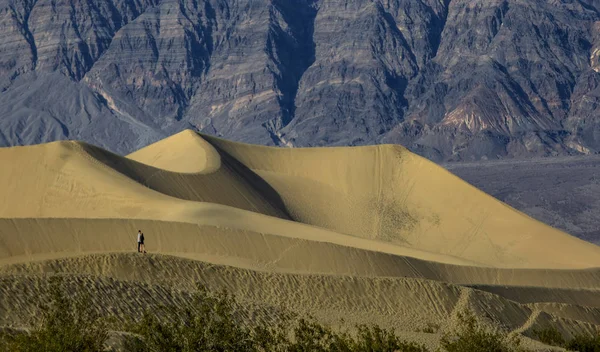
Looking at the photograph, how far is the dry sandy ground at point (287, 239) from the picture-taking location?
57.5m

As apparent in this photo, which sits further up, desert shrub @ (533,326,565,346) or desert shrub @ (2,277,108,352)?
desert shrub @ (2,277,108,352)

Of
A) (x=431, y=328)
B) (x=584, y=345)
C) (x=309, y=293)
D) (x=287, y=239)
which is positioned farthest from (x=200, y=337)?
(x=287, y=239)

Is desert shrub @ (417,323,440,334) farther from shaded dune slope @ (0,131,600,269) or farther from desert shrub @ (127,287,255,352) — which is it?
shaded dune slope @ (0,131,600,269)

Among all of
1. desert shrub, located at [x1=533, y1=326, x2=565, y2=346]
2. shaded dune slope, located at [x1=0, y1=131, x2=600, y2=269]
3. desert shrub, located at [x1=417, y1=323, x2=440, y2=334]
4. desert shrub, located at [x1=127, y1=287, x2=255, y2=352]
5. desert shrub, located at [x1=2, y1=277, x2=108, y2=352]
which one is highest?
desert shrub, located at [x1=2, y1=277, x2=108, y2=352]

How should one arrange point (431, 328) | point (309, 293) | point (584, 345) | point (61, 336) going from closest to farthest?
1. point (61, 336)
2. point (584, 345)
3. point (431, 328)
4. point (309, 293)

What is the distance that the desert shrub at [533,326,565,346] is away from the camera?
194ft

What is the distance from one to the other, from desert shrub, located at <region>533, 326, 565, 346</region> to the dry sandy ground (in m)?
1.27

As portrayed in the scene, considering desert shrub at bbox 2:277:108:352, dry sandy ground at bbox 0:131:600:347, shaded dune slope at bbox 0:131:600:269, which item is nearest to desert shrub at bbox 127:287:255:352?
desert shrub at bbox 2:277:108:352

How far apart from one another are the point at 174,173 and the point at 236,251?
31118mm

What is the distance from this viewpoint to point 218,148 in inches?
4648

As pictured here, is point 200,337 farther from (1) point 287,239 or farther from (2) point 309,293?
(1) point 287,239

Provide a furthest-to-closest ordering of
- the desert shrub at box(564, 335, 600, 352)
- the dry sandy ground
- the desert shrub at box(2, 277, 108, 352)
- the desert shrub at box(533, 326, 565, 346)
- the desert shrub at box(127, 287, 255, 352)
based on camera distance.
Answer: the desert shrub at box(533, 326, 565, 346)
the dry sandy ground
the desert shrub at box(564, 335, 600, 352)
the desert shrub at box(127, 287, 255, 352)
the desert shrub at box(2, 277, 108, 352)

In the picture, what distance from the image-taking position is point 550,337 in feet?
197

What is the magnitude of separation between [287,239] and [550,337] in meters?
19.5
